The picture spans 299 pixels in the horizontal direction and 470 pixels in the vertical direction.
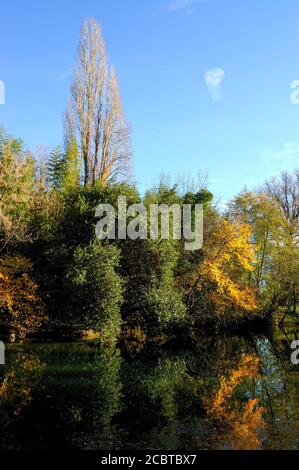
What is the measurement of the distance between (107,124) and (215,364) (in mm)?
21081

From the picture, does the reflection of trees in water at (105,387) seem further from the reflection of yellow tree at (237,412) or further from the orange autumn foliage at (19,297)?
the orange autumn foliage at (19,297)

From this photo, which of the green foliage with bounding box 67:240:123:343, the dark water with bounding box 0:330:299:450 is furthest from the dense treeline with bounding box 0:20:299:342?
the dark water with bounding box 0:330:299:450

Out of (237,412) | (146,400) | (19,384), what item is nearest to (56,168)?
(19,384)

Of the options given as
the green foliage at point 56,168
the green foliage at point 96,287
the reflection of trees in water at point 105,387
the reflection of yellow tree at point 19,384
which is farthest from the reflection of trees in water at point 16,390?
the green foliage at point 56,168

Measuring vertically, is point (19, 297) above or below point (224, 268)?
below

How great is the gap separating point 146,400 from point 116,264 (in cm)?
960

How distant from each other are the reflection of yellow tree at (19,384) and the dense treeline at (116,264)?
4.60 metres

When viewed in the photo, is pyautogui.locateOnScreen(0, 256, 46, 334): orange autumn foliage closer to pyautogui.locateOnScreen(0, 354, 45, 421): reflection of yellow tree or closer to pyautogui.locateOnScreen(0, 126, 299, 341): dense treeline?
pyautogui.locateOnScreen(0, 126, 299, 341): dense treeline

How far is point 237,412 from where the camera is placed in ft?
27.9

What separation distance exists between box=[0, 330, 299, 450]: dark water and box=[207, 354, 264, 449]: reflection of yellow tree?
16 mm

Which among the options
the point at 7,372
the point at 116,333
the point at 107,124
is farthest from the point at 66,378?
the point at 107,124

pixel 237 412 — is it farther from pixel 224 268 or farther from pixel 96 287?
pixel 224 268

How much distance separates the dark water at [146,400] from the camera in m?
6.86

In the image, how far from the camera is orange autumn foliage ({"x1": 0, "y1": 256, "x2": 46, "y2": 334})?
17734 millimetres
